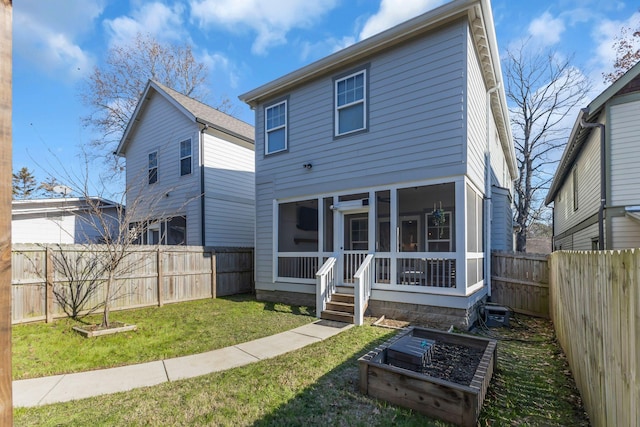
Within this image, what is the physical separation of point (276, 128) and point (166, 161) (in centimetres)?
623

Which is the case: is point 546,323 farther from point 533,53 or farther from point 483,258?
point 533,53

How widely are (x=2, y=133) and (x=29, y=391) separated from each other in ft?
13.8

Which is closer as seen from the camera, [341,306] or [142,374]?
[142,374]

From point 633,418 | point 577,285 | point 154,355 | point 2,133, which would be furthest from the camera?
point 154,355

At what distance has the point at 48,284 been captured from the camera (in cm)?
707

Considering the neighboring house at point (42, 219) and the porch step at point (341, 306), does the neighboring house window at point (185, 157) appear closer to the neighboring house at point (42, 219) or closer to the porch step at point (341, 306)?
the neighboring house at point (42, 219)

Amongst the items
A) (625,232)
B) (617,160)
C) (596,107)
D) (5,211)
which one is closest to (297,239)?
(625,232)

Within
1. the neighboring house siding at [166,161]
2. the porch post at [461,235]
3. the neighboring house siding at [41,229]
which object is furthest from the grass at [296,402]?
the neighboring house siding at [41,229]

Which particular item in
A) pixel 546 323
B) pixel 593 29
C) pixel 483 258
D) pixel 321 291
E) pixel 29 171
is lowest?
pixel 546 323

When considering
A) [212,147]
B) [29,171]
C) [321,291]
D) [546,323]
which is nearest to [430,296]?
[321,291]

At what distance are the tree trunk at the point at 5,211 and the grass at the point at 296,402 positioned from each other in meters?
2.29

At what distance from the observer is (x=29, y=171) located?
29.2 metres

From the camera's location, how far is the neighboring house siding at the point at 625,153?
7715 millimetres

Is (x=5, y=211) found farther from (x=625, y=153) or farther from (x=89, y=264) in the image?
(x=625, y=153)
